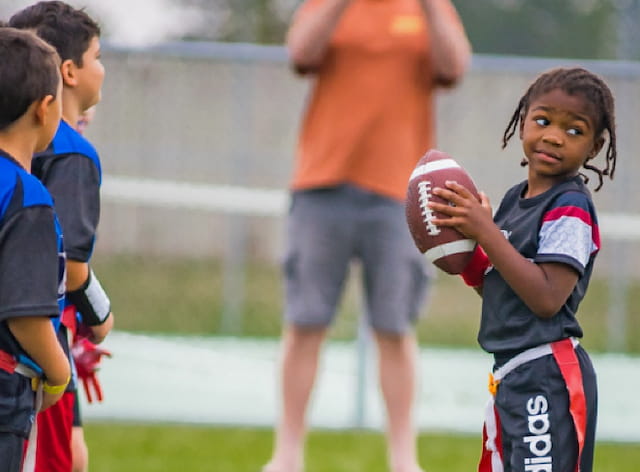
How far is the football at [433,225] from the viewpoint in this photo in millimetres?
3121

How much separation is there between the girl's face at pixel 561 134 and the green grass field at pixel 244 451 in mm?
2764

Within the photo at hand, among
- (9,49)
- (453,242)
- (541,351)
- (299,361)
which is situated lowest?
(299,361)

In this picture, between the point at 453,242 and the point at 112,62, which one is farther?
the point at 112,62

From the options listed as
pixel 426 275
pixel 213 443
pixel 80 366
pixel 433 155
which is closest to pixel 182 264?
pixel 213 443

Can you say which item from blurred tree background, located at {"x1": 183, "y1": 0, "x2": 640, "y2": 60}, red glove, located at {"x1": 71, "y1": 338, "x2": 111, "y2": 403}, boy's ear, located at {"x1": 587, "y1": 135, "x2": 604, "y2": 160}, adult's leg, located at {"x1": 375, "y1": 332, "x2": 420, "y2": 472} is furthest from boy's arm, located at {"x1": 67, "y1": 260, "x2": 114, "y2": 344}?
blurred tree background, located at {"x1": 183, "y1": 0, "x2": 640, "y2": 60}

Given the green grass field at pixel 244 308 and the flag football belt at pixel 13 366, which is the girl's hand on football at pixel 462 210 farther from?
the green grass field at pixel 244 308

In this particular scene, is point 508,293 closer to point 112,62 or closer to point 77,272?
point 77,272

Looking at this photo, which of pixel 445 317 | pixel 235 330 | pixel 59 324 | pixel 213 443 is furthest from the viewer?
pixel 445 317

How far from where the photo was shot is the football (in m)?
3.12

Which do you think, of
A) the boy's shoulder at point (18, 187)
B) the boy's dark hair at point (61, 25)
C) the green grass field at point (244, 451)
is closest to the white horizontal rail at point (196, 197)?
the green grass field at point (244, 451)

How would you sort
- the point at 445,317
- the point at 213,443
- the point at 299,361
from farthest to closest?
the point at 445,317 < the point at 213,443 < the point at 299,361

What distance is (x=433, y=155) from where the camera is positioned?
3240mm

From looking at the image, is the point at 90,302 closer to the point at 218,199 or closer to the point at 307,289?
the point at 307,289

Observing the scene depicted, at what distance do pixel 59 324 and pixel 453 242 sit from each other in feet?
3.44
